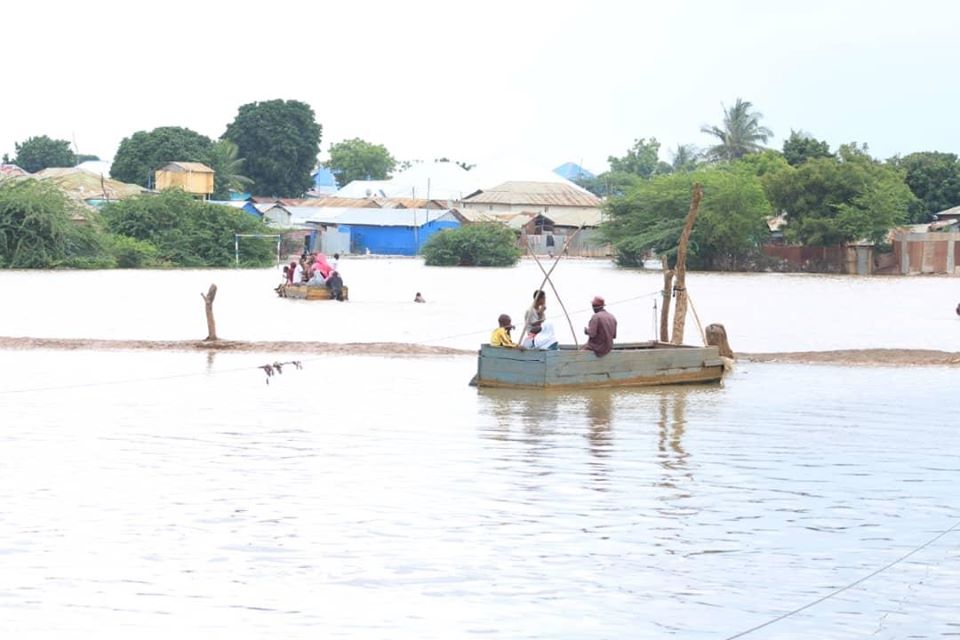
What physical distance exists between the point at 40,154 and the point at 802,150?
70.3 metres

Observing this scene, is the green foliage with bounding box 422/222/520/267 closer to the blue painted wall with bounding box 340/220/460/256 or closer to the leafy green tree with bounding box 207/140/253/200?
the blue painted wall with bounding box 340/220/460/256

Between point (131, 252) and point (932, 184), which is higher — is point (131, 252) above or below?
below

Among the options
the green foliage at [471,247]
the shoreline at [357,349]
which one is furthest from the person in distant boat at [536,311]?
the green foliage at [471,247]

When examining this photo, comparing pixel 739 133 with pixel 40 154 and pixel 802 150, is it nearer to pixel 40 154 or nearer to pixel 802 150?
pixel 802 150

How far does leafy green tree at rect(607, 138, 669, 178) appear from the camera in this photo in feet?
448

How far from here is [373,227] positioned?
87.9 meters

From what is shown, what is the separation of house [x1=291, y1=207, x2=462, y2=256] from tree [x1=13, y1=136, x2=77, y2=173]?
139 feet

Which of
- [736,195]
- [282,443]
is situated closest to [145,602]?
[282,443]

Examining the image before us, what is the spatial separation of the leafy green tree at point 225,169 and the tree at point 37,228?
3252 centimetres

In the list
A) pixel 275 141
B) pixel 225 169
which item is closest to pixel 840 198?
pixel 225 169

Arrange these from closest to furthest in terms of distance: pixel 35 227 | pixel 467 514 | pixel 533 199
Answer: pixel 467 514 < pixel 35 227 < pixel 533 199

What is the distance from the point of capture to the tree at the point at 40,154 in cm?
12375

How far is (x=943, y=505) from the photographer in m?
11.3

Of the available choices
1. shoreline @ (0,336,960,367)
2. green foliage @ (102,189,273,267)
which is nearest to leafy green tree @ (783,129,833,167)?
green foliage @ (102,189,273,267)
